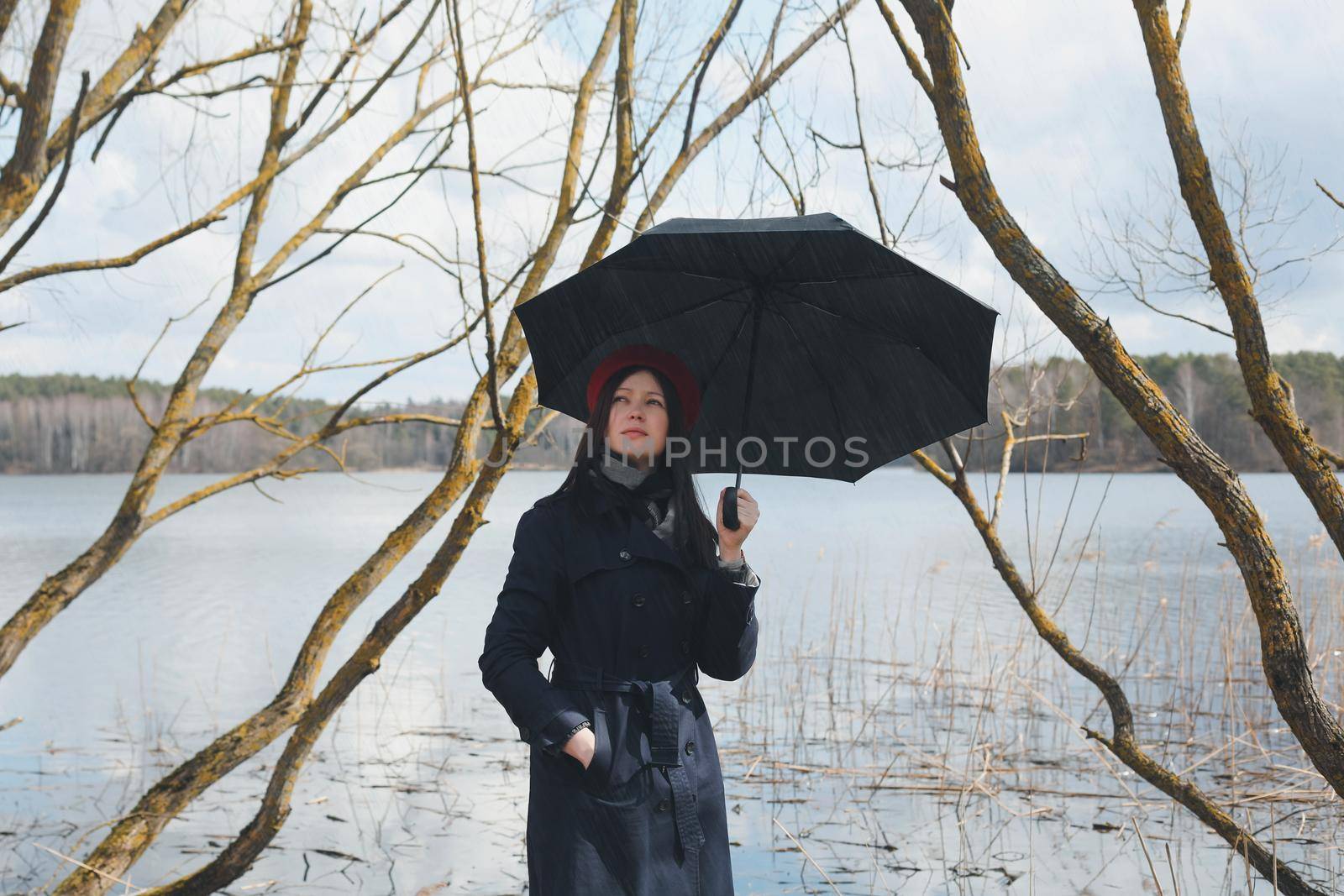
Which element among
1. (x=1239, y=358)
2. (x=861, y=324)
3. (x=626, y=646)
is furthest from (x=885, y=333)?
(x=1239, y=358)

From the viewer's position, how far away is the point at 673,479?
204 centimetres

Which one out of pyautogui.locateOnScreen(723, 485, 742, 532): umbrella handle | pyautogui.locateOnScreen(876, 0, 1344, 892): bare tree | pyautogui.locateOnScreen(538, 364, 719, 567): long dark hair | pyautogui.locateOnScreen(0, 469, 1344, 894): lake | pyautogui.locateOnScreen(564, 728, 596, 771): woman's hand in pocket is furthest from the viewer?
pyautogui.locateOnScreen(0, 469, 1344, 894): lake

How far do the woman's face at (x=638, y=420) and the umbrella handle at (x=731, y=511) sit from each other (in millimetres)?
203

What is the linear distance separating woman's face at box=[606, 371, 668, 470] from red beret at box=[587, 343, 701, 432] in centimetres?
3

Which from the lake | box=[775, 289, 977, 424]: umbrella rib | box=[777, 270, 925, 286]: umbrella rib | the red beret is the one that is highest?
box=[777, 270, 925, 286]: umbrella rib

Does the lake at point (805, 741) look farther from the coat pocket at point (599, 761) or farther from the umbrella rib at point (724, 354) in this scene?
the coat pocket at point (599, 761)

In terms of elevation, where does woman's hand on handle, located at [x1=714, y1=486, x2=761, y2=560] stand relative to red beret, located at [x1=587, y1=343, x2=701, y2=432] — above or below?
below

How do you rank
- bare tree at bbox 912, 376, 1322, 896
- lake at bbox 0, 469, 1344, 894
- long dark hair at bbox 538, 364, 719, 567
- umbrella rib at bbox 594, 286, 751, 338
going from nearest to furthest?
1. long dark hair at bbox 538, 364, 719, 567
2. umbrella rib at bbox 594, 286, 751, 338
3. bare tree at bbox 912, 376, 1322, 896
4. lake at bbox 0, 469, 1344, 894

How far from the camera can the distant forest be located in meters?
3.88

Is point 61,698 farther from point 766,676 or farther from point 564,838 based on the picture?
point 564,838

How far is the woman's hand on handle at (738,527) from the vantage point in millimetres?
1906

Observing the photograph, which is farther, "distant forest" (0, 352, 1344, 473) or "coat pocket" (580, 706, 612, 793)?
"distant forest" (0, 352, 1344, 473)

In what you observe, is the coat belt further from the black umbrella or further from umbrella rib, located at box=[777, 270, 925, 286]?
umbrella rib, located at box=[777, 270, 925, 286]

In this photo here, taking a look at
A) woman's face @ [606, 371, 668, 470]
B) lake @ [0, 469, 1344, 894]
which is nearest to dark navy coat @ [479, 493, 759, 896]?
woman's face @ [606, 371, 668, 470]
